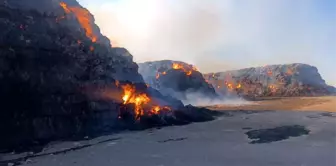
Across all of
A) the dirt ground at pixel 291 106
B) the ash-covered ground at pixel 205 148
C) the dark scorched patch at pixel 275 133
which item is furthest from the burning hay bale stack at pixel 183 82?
the ash-covered ground at pixel 205 148

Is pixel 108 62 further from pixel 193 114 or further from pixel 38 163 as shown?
pixel 38 163

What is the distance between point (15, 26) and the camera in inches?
2153

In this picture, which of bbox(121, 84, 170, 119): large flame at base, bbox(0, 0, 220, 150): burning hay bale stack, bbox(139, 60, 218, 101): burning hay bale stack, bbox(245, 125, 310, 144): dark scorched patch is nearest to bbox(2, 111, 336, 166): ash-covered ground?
bbox(245, 125, 310, 144): dark scorched patch

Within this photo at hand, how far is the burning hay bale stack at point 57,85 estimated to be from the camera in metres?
47.7

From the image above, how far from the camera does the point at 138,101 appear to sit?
225 ft

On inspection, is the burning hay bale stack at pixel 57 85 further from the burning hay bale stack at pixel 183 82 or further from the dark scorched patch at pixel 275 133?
the burning hay bale stack at pixel 183 82

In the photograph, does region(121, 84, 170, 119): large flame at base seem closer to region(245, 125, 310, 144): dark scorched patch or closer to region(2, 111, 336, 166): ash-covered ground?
region(2, 111, 336, 166): ash-covered ground

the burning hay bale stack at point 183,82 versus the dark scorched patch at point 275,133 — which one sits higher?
the burning hay bale stack at point 183,82

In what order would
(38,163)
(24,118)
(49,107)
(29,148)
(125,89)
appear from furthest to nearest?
(125,89), (49,107), (24,118), (29,148), (38,163)

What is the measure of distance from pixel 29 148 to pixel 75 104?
13.2 m

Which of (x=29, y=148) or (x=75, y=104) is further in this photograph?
(x=75, y=104)

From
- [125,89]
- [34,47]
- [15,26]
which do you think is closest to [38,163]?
[34,47]

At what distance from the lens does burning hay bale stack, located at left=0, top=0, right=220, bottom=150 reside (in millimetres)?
47656

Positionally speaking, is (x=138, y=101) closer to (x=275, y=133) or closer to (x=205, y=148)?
(x=275, y=133)
